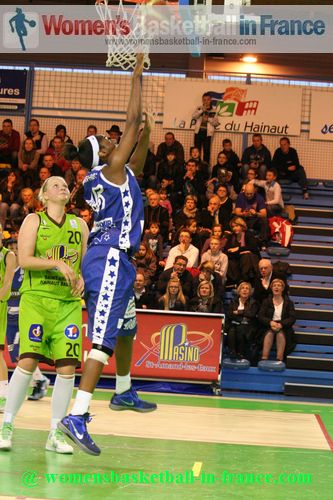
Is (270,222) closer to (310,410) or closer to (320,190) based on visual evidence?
(320,190)

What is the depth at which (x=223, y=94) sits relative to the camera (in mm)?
20203

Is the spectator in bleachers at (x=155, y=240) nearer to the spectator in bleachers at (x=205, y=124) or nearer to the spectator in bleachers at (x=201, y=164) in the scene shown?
the spectator in bleachers at (x=201, y=164)

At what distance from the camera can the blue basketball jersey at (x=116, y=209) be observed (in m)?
6.65

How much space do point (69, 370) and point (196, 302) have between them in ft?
22.8

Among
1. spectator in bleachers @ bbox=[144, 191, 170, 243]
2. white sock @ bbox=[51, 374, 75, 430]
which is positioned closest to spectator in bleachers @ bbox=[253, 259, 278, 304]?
spectator in bleachers @ bbox=[144, 191, 170, 243]

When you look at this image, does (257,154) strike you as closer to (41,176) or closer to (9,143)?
Answer: (41,176)

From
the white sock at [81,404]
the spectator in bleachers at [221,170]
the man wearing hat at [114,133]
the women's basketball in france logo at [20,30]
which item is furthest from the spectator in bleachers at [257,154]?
the white sock at [81,404]

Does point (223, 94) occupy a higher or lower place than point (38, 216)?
higher

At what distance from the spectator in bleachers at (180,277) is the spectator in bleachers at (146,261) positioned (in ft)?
1.87

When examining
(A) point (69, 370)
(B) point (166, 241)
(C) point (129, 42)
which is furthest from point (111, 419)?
(B) point (166, 241)

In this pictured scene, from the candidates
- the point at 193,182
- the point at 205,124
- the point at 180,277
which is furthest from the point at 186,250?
the point at 205,124

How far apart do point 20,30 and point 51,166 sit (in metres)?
4.91

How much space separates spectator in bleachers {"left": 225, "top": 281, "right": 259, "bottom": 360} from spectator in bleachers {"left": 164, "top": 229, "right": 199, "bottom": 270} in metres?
1.37

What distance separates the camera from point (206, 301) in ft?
45.9
